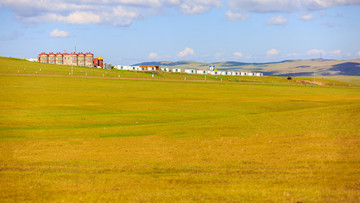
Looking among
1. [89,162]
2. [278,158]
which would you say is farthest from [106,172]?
[278,158]

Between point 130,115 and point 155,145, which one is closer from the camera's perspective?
point 155,145

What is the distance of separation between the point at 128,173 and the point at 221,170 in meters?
3.90

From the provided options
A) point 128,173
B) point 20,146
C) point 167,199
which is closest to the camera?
point 167,199

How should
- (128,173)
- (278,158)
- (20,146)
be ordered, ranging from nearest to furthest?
(128,173)
(278,158)
(20,146)

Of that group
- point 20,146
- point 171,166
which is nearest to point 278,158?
point 171,166

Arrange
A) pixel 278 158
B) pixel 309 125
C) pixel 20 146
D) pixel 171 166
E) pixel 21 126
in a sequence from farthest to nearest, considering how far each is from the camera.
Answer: pixel 21 126 → pixel 309 125 → pixel 20 146 → pixel 278 158 → pixel 171 166

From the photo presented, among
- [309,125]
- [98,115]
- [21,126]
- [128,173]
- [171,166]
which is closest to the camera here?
[128,173]

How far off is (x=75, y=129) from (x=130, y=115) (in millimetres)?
9847

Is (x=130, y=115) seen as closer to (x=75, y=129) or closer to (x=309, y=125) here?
(x=75, y=129)

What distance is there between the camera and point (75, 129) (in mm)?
29156

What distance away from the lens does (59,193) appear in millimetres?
13430

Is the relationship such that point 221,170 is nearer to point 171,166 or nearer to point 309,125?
point 171,166

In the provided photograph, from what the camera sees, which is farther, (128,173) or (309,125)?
(309,125)

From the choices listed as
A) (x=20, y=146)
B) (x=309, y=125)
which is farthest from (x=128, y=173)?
(x=309, y=125)
